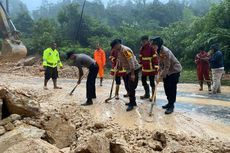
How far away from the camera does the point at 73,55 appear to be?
9.23m

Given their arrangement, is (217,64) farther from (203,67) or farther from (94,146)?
(94,146)

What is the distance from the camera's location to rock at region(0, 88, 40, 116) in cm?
645

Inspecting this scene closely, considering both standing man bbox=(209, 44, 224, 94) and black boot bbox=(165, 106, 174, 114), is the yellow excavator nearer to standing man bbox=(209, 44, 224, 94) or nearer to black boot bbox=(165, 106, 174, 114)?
standing man bbox=(209, 44, 224, 94)

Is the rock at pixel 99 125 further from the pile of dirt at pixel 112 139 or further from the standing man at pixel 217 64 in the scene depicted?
the standing man at pixel 217 64

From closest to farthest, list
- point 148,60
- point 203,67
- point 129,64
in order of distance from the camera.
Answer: point 129,64 → point 148,60 → point 203,67

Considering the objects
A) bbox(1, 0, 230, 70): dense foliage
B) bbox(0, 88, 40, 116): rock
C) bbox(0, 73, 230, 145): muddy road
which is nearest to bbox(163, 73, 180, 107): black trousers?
bbox(0, 73, 230, 145): muddy road

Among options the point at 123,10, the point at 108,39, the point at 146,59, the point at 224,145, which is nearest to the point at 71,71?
the point at 108,39

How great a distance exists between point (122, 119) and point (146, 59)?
6.48ft

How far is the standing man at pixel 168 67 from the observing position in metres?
7.84

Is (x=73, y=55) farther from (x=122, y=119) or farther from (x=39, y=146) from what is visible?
(x=39, y=146)

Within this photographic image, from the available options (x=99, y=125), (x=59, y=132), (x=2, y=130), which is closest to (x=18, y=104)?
(x=2, y=130)

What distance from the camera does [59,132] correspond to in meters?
6.15

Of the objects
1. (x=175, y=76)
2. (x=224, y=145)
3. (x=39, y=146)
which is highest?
(x=175, y=76)

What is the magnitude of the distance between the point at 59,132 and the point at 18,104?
90cm
